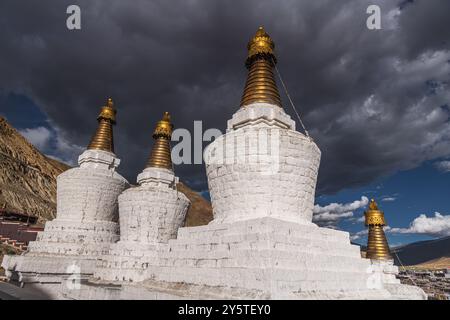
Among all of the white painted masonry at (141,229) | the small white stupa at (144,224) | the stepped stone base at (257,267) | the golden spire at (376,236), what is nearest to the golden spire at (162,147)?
the small white stupa at (144,224)

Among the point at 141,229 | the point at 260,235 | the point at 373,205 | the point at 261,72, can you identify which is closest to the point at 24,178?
the point at 141,229

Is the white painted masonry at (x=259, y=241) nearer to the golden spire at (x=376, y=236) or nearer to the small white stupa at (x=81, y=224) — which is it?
the small white stupa at (x=81, y=224)

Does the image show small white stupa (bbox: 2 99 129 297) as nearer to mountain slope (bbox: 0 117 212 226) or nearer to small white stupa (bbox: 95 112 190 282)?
small white stupa (bbox: 95 112 190 282)

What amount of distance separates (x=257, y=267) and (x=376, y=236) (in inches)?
610

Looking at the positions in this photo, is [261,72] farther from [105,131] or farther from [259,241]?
[105,131]

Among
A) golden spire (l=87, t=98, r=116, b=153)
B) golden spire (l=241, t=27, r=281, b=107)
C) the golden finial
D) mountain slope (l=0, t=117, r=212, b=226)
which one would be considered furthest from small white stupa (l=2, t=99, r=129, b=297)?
mountain slope (l=0, t=117, r=212, b=226)

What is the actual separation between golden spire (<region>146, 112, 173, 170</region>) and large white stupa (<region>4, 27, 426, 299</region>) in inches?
357

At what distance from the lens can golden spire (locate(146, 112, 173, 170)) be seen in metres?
21.9

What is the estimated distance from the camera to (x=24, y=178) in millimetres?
57094

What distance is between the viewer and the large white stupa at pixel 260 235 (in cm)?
907

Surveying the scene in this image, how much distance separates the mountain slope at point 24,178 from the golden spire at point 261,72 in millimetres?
39507

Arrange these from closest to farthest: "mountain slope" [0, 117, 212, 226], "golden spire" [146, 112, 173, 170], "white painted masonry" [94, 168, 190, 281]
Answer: "white painted masonry" [94, 168, 190, 281]
"golden spire" [146, 112, 173, 170]
"mountain slope" [0, 117, 212, 226]
